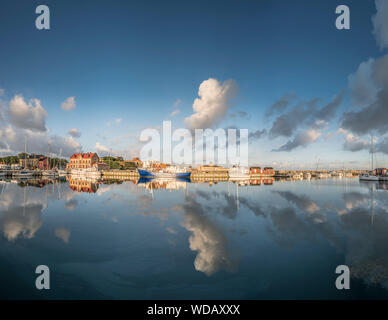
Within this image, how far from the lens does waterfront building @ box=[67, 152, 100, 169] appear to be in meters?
117

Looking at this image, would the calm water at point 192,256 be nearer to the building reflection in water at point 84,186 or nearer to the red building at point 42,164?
the building reflection in water at point 84,186

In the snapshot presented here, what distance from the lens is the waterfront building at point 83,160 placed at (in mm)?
116875

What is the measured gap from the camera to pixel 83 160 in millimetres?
118062

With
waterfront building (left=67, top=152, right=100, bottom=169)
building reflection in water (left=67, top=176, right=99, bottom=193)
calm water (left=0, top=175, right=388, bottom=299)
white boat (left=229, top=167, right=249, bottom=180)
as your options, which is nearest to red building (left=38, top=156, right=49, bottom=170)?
waterfront building (left=67, top=152, right=100, bottom=169)

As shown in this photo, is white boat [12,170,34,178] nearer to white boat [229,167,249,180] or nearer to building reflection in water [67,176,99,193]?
building reflection in water [67,176,99,193]

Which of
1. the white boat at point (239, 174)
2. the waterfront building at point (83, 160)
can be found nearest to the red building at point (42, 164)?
the waterfront building at point (83, 160)

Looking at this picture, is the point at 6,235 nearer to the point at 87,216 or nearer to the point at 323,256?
the point at 87,216

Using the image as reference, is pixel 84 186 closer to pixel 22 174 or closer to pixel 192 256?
pixel 192 256

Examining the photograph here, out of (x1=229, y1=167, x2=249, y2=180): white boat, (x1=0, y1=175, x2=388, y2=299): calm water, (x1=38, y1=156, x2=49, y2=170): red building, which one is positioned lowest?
(x1=0, y1=175, x2=388, y2=299): calm water

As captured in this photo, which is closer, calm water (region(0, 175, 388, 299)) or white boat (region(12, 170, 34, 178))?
calm water (region(0, 175, 388, 299))

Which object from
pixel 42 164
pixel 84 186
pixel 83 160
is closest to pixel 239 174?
pixel 84 186

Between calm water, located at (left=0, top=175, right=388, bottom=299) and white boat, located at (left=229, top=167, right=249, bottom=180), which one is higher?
white boat, located at (left=229, top=167, right=249, bottom=180)

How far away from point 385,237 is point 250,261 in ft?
27.4
